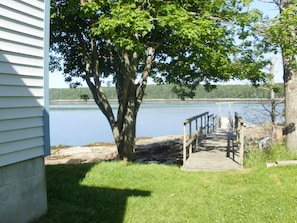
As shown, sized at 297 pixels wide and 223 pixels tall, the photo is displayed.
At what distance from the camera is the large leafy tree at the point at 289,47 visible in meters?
8.73

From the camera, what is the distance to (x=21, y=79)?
16.0ft

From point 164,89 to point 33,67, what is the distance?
86.5m

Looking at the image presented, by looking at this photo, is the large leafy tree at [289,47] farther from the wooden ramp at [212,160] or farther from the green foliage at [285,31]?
the wooden ramp at [212,160]

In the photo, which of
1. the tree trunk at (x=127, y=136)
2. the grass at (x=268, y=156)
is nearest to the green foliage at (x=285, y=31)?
the grass at (x=268, y=156)

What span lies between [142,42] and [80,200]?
5843 millimetres

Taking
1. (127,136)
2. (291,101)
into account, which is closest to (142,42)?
(127,136)

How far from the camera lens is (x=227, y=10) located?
9.64 meters

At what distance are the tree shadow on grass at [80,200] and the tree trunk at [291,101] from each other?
225 inches

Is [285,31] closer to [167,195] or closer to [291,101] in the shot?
[291,101]

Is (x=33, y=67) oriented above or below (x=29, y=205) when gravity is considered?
above

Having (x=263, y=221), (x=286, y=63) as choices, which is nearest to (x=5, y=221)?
(x=263, y=221)

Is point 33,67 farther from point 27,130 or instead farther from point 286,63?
point 286,63

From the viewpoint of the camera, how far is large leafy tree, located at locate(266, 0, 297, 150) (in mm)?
8734

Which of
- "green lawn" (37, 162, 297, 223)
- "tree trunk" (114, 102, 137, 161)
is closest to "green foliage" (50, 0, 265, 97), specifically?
"tree trunk" (114, 102, 137, 161)
